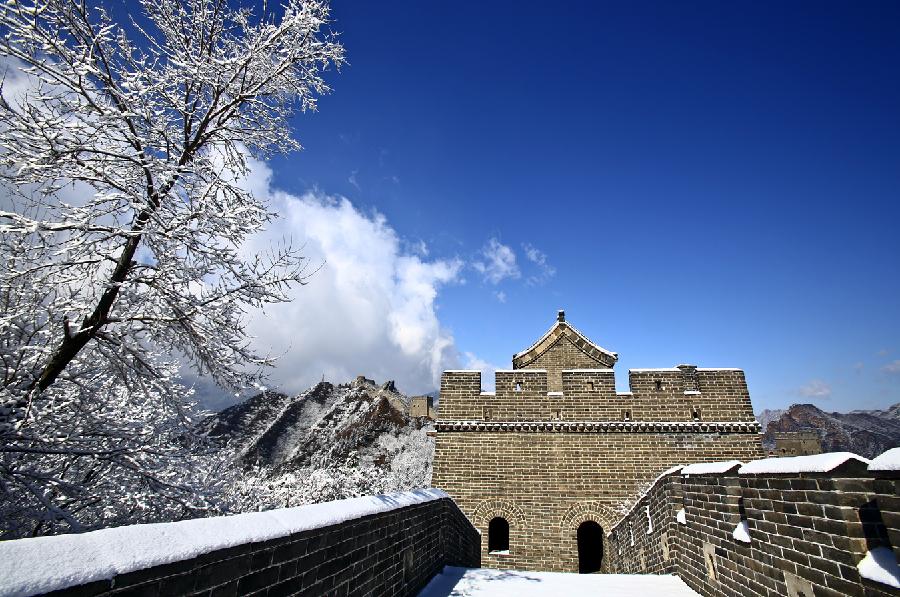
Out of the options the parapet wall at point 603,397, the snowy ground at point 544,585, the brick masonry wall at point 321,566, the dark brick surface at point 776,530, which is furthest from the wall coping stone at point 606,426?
the brick masonry wall at point 321,566

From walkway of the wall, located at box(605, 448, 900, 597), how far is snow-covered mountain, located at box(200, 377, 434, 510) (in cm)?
1599

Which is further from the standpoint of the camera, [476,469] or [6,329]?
[476,469]

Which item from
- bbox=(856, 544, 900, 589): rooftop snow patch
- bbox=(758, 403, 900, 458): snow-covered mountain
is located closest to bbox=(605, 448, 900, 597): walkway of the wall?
bbox=(856, 544, 900, 589): rooftop snow patch

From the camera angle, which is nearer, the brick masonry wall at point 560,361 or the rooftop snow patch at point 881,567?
the rooftop snow patch at point 881,567

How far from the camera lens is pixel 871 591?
9.57ft

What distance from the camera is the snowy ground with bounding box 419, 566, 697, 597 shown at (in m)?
5.82

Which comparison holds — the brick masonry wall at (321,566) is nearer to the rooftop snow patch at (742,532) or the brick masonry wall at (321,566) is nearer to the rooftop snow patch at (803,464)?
the rooftop snow patch at (742,532)

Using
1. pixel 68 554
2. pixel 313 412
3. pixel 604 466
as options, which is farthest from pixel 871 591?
pixel 313 412

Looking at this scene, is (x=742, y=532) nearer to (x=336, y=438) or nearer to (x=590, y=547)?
(x=590, y=547)

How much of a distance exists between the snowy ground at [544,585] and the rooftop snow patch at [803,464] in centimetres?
255

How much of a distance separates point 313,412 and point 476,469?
39660 mm

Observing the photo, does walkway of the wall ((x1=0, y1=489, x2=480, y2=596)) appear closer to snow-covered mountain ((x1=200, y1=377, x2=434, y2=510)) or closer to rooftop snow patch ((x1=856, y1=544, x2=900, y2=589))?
rooftop snow patch ((x1=856, y1=544, x2=900, y2=589))

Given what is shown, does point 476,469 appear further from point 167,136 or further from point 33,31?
point 33,31

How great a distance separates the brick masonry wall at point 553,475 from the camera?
12.3 m
